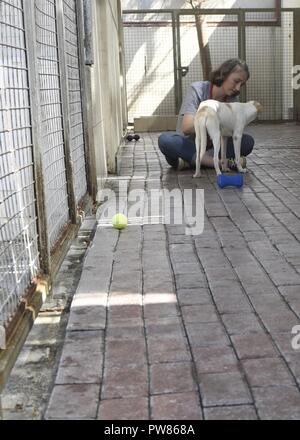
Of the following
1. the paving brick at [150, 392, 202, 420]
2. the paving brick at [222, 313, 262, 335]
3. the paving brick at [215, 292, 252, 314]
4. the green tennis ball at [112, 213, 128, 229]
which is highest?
the green tennis ball at [112, 213, 128, 229]

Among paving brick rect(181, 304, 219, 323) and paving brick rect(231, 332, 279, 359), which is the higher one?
paving brick rect(181, 304, 219, 323)

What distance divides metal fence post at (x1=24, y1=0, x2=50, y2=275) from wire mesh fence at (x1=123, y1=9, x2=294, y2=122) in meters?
10.8

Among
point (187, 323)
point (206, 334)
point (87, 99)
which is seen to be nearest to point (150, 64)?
point (87, 99)

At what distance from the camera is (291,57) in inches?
531

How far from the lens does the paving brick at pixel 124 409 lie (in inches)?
73.0

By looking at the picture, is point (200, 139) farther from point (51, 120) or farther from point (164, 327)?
point (164, 327)

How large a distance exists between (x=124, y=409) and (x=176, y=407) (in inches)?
6.3

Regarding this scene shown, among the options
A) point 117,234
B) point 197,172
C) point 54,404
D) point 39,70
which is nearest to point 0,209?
point 54,404

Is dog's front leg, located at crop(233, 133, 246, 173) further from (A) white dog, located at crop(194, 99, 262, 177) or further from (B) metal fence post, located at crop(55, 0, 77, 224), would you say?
(B) metal fence post, located at crop(55, 0, 77, 224)

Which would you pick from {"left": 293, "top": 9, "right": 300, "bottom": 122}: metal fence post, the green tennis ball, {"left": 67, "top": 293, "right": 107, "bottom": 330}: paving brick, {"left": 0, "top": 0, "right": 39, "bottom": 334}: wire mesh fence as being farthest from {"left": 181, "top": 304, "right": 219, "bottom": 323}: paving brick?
{"left": 293, "top": 9, "right": 300, "bottom": 122}: metal fence post

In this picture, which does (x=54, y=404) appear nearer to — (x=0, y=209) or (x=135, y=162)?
(x=0, y=209)

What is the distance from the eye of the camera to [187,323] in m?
2.55

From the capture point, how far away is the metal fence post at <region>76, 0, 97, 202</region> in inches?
192

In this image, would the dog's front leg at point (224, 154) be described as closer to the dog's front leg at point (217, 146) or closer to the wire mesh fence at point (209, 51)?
the dog's front leg at point (217, 146)
